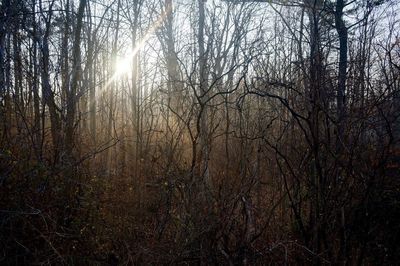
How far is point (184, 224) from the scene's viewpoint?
3197 mm

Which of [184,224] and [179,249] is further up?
[184,224]

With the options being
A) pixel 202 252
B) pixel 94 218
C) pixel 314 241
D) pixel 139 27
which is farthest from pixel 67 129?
pixel 139 27

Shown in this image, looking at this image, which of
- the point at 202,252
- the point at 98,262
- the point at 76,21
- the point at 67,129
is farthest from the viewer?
the point at 76,21

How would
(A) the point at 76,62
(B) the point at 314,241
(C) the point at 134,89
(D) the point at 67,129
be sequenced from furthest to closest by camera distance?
(C) the point at 134,89 < (A) the point at 76,62 < (D) the point at 67,129 < (B) the point at 314,241

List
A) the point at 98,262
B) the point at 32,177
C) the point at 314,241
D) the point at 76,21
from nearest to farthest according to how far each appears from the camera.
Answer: the point at 314,241 < the point at 98,262 < the point at 32,177 < the point at 76,21

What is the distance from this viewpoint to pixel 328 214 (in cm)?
319

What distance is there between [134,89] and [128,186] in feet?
17.8

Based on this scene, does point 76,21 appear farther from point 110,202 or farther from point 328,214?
point 328,214

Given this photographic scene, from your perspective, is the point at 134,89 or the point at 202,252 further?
the point at 134,89

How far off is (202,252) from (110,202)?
6.65 feet

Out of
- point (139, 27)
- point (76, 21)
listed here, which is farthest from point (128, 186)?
point (139, 27)

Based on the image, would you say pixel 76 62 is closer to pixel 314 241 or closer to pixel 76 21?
pixel 76 21

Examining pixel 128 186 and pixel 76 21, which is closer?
pixel 128 186

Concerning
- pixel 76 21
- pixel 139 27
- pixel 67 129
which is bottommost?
pixel 67 129
